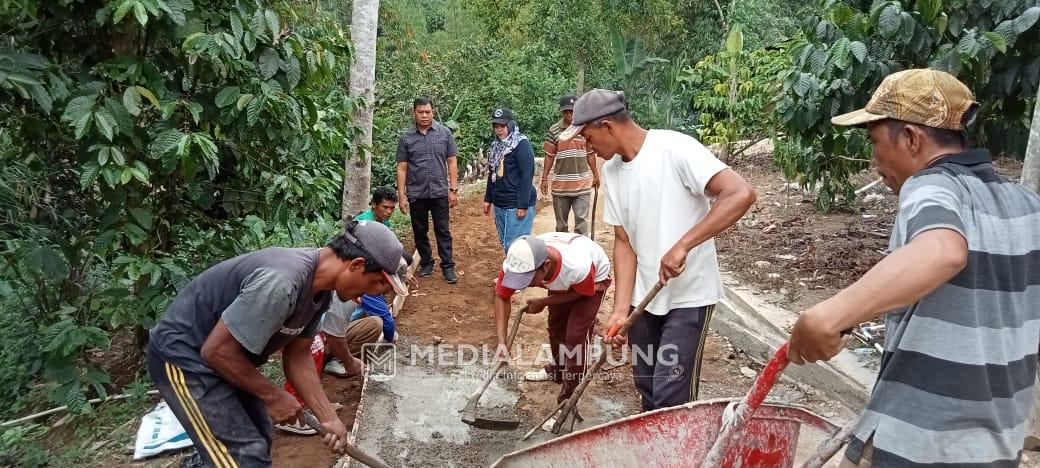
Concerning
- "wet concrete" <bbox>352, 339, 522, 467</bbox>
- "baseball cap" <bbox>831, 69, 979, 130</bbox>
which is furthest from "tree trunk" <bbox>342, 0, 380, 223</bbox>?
"baseball cap" <bbox>831, 69, 979, 130</bbox>

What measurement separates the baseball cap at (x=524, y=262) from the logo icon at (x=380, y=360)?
1.46m

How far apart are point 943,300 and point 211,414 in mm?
2275

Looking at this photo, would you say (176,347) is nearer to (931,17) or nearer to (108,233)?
(108,233)

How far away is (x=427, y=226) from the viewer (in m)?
6.83

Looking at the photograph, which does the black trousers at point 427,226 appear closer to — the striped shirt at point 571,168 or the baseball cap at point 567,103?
the striped shirt at point 571,168

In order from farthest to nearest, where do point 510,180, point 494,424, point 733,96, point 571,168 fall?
point 733,96, point 571,168, point 510,180, point 494,424

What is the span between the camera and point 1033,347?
5.23 feet

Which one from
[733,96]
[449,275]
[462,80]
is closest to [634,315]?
[449,275]

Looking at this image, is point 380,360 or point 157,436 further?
point 380,360

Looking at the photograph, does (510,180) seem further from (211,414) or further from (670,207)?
(211,414)

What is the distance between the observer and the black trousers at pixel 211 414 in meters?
2.54

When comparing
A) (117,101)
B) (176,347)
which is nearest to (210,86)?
(117,101)

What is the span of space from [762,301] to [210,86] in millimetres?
3894

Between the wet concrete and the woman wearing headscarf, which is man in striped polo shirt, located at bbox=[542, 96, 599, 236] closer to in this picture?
the woman wearing headscarf
